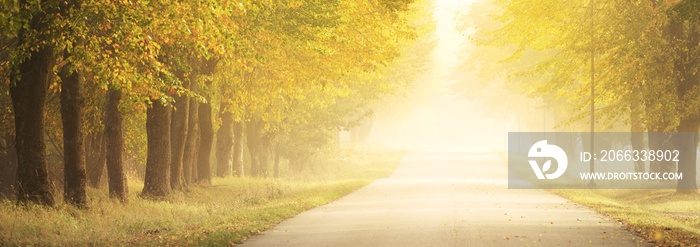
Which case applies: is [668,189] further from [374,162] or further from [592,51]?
[374,162]

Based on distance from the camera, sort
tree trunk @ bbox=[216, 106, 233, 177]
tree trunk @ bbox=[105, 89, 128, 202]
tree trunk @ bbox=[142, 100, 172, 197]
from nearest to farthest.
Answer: tree trunk @ bbox=[105, 89, 128, 202] < tree trunk @ bbox=[142, 100, 172, 197] < tree trunk @ bbox=[216, 106, 233, 177]

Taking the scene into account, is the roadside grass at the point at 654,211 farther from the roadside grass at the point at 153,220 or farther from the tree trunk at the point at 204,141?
the tree trunk at the point at 204,141

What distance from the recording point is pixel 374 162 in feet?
230

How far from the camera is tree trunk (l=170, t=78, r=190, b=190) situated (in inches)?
1116

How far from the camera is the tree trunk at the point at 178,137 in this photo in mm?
Result: 28334

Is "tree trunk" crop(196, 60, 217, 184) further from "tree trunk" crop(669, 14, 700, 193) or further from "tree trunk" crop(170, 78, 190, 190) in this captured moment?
"tree trunk" crop(669, 14, 700, 193)

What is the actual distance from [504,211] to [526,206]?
2713 mm

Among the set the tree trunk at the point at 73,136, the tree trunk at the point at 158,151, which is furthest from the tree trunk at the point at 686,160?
A: the tree trunk at the point at 73,136

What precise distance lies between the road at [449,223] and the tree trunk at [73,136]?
451 centimetres

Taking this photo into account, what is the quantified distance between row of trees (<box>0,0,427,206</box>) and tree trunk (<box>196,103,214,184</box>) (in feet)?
0.15

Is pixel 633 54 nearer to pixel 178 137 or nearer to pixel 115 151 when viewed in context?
pixel 178 137

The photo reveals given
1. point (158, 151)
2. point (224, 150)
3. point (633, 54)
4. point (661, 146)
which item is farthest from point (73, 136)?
point (661, 146)

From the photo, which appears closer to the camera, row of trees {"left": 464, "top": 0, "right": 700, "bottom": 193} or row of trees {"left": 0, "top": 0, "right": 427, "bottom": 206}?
row of trees {"left": 0, "top": 0, "right": 427, "bottom": 206}

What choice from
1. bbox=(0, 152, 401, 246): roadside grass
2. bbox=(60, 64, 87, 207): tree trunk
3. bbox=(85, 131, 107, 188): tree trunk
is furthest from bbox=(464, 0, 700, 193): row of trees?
bbox=(60, 64, 87, 207): tree trunk
